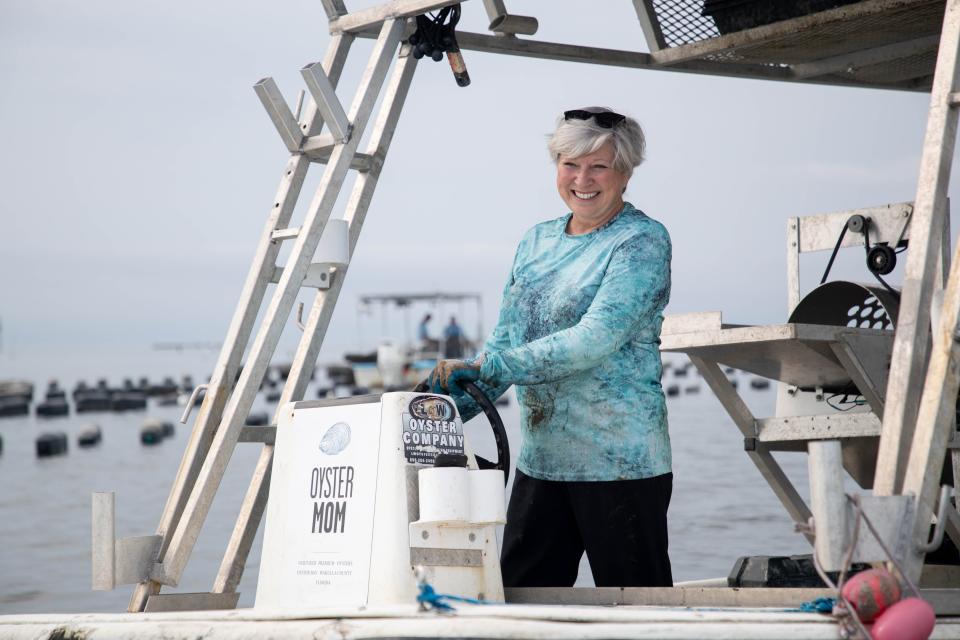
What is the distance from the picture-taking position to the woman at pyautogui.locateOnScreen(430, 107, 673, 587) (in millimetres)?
3695

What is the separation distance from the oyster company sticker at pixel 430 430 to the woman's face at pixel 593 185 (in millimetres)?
771

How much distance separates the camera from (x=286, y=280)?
4.27 m

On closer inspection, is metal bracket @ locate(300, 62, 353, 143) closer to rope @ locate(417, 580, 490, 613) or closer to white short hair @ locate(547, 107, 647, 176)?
white short hair @ locate(547, 107, 647, 176)

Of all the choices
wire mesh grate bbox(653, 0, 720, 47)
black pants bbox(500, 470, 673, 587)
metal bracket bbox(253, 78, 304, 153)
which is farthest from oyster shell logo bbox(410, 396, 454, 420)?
wire mesh grate bbox(653, 0, 720, 47)

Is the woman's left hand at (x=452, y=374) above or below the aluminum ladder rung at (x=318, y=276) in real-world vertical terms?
below

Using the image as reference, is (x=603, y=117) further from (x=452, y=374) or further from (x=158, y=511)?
(x=158, y=511)

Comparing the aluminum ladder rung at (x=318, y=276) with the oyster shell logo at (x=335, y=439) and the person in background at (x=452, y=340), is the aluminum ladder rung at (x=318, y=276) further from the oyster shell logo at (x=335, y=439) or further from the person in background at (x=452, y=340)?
the person in background at (x=452, y=340)

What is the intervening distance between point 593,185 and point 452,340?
4832 cm

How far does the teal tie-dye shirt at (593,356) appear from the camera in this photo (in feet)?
12.1

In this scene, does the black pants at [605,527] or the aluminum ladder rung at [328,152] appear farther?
the aluminum ladder rung at [328,152]

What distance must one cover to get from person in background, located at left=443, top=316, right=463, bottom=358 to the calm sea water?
1597 cm

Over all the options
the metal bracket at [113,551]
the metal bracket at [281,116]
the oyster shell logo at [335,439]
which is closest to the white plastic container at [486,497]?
the oyster shell logo at [335,439]

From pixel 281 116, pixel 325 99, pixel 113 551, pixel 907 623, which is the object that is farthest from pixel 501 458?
pixel 281 116

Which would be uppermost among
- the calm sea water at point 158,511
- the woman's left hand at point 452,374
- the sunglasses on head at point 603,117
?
the sunglasses on head at point 603,117
